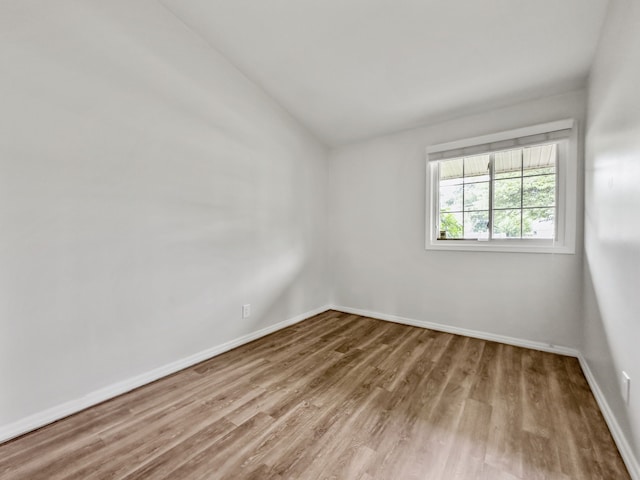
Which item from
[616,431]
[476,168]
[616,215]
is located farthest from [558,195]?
[616,431]

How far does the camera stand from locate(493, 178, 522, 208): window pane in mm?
2766

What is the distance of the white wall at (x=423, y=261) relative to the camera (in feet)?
8.41

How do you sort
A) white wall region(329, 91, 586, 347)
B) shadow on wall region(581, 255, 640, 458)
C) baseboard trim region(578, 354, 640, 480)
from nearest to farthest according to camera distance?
1. baseboard trim region(578, 354, 640, 480)
2. shadow on wall region(581, 255, 640, 458)
3. white wall region(329, 91, 586, 347)

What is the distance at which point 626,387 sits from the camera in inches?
53.5

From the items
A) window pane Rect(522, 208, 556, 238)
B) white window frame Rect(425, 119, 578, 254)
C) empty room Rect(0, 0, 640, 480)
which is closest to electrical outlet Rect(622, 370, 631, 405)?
empty room Rect(0, 0, 640, 480)

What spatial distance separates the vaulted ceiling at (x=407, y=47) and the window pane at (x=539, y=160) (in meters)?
0.48

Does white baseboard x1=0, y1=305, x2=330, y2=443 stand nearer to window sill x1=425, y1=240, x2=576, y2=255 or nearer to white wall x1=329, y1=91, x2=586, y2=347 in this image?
white wall x1=329, y1=91, x2=586, y2=347

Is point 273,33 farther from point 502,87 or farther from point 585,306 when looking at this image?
point 585,306

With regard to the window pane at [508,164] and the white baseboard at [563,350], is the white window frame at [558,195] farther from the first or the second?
the white baseboard at [563,350]

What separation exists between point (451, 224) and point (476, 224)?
0.82 feet

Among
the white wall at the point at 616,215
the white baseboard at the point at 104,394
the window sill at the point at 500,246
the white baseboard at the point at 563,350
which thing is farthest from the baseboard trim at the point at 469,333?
the white baseboard at the point at 104,394

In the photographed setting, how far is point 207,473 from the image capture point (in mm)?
1276

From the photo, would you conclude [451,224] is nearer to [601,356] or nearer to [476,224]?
[476,224]

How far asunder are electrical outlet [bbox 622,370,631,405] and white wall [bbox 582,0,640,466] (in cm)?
4
